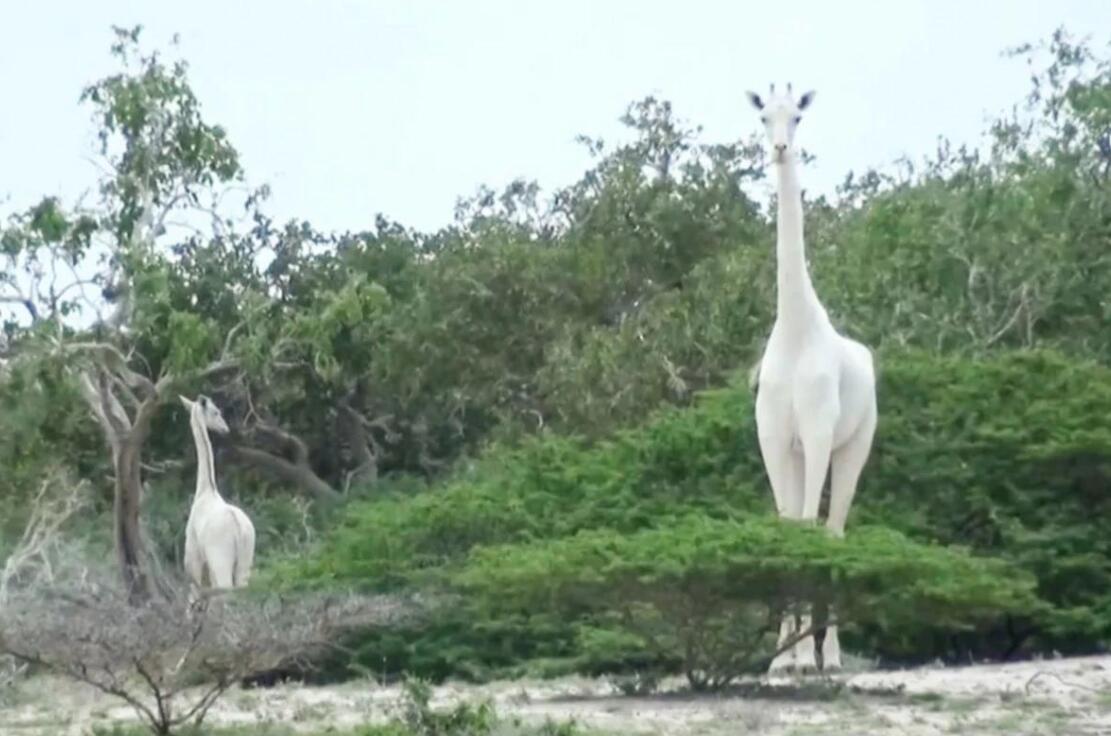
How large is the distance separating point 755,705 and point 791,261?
11.8ft

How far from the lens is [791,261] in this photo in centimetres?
1548

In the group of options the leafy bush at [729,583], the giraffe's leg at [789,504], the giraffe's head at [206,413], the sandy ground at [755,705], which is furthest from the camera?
the giraffe's head at [206,413]

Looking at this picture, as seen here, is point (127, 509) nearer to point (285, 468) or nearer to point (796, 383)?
point (796, 383)

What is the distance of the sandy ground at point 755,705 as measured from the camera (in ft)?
39.4

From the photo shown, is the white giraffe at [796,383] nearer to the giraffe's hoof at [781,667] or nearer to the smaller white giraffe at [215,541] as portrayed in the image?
the giraffe's hoof at [781,667]

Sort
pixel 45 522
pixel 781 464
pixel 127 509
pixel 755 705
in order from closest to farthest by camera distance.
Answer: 1. pixel 755 705
2. pixel 781 464
3. pixel 127 509
4. pixel 45 522

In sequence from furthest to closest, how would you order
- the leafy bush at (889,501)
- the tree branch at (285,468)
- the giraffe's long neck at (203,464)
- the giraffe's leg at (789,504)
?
the tree branch at (285,468)
the giraffe's long neck at (203,464)
the leafy bush at (889,501)
the giraffe's leg at (789,504)

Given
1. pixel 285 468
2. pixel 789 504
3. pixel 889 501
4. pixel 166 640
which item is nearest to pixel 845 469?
pixel 789 504

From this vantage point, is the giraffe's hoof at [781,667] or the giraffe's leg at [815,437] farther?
the giraffe's leg at [815,437]

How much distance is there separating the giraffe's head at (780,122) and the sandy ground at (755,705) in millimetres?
3291

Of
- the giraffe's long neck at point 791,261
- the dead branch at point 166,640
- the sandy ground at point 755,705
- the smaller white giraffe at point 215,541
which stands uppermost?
the giraffe's long neck at point 791,261

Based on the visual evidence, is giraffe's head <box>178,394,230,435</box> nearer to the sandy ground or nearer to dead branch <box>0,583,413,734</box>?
the sandy ground

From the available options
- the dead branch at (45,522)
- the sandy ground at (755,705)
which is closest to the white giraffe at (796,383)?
the sandy ground at (755,705)

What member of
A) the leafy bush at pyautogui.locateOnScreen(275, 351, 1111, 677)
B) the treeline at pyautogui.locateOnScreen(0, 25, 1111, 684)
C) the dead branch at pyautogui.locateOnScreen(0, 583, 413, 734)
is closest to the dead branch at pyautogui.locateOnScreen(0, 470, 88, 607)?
the treeline at pyautogui.locateOnScreen(0, 25, 1111, 684)
